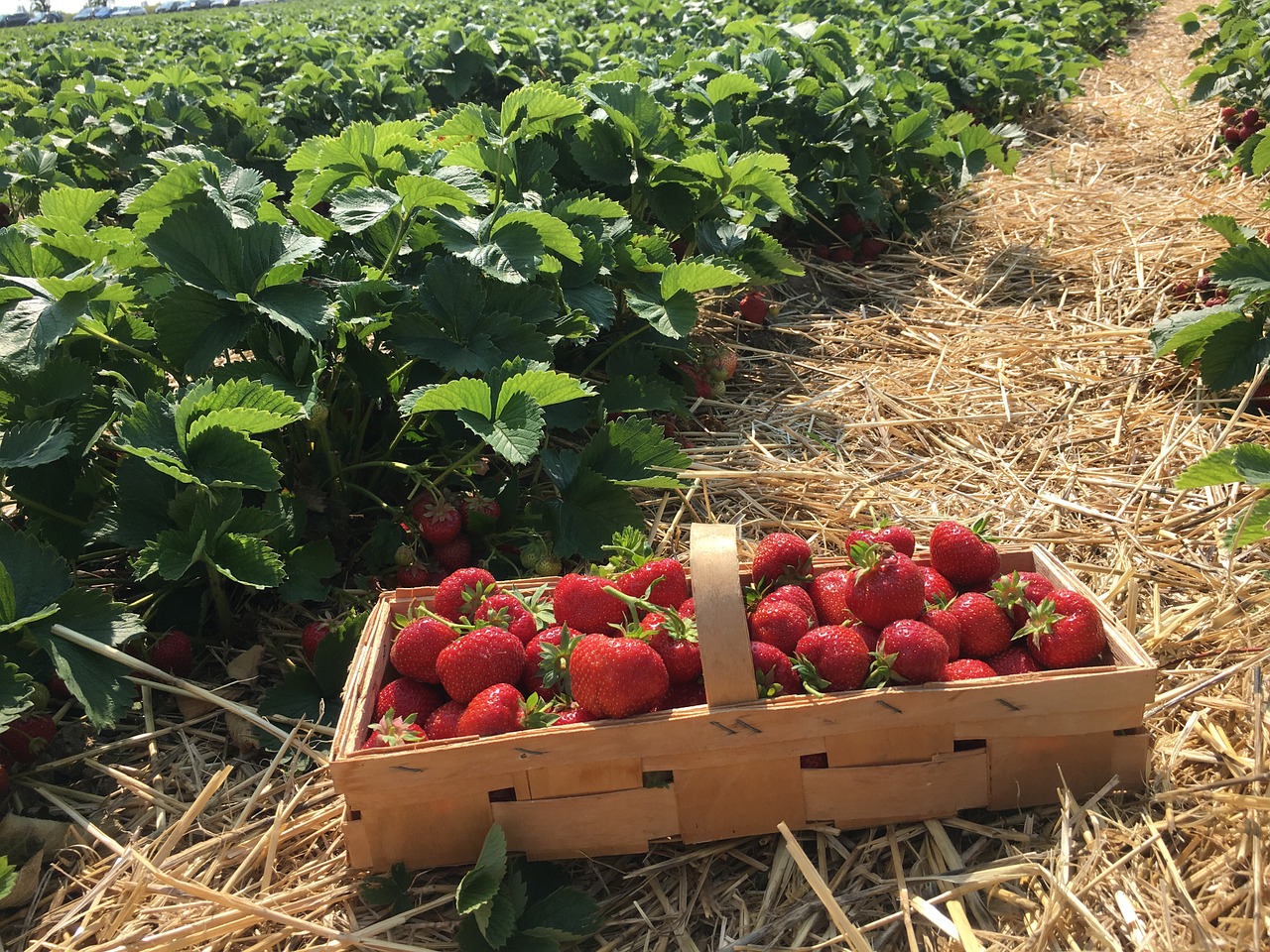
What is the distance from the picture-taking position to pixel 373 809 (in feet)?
5.23

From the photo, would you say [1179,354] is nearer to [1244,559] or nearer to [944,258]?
[1244,559]

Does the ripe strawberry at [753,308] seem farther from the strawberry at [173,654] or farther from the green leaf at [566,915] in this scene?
the green leaf at [566,915]

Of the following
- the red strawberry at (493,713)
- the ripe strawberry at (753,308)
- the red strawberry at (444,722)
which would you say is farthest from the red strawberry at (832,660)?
the ripe strawberry at (753,308)

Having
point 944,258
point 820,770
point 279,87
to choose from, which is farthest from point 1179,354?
point 279,87

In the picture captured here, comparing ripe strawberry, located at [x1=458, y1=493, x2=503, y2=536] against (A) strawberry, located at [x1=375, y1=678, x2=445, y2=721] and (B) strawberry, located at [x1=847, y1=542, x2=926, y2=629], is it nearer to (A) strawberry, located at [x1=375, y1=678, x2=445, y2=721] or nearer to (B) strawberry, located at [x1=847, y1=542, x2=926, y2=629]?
(A) strawberry, located at [x1=375, y1=678, x2=445, y2=721]

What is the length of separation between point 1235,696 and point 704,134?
2.89 meters

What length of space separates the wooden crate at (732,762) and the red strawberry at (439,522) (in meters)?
0.66

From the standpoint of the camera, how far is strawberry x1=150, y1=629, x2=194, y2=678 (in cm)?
213

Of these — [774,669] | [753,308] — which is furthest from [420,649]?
[753,308]

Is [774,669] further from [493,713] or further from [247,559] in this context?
[247,559]

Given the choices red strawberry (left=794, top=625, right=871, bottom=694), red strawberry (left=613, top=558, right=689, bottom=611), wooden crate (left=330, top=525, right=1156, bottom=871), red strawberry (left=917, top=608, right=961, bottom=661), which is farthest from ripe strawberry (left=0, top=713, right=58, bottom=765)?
red strawberry (left=917, top=608, right=961, bottom=661)

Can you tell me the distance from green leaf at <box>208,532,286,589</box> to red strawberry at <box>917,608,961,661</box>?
1243mm

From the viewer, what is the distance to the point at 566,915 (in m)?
1.57

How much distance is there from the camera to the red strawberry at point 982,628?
170cm
